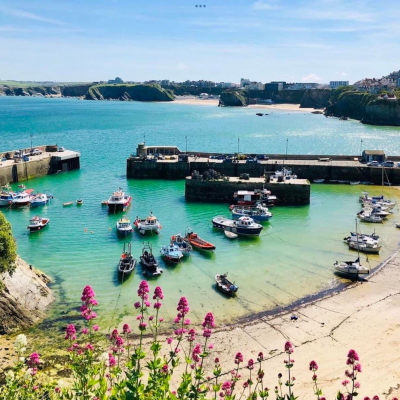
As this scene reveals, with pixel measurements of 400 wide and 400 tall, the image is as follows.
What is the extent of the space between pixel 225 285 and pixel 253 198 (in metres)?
20.9

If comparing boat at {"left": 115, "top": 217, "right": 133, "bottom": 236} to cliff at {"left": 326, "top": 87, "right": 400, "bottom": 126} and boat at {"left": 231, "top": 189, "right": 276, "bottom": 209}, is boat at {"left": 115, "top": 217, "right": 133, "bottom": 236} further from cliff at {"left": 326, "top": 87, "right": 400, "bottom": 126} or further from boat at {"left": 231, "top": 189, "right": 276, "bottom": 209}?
cliff at {"left": 326, "top": 87, "right": 400, "bottom": 126}

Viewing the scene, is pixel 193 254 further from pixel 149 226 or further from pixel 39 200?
pixel 39 200

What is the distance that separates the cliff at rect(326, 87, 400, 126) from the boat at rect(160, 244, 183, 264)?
12506 centimetres

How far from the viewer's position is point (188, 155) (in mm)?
65812

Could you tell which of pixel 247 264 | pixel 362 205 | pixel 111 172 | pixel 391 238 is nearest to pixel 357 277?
pixel 247 264

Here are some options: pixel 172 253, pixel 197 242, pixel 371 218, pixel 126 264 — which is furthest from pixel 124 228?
pixel 371 218

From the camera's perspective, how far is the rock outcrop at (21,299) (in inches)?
875

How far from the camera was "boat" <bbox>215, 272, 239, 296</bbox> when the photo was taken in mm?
26516

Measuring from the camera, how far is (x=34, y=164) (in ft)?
200

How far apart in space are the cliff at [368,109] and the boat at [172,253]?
125061mm

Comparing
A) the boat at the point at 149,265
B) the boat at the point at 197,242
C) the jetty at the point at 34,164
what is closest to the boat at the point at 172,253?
the boat at the point at 149,265

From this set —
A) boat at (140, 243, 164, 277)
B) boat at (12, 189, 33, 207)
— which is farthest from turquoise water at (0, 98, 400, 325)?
boat at (12, 189, 33, 207)

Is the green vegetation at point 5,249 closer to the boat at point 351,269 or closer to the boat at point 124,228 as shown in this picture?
the boat at point 124,228

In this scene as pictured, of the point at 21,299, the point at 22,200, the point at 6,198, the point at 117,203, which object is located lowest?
the point at 22,200
